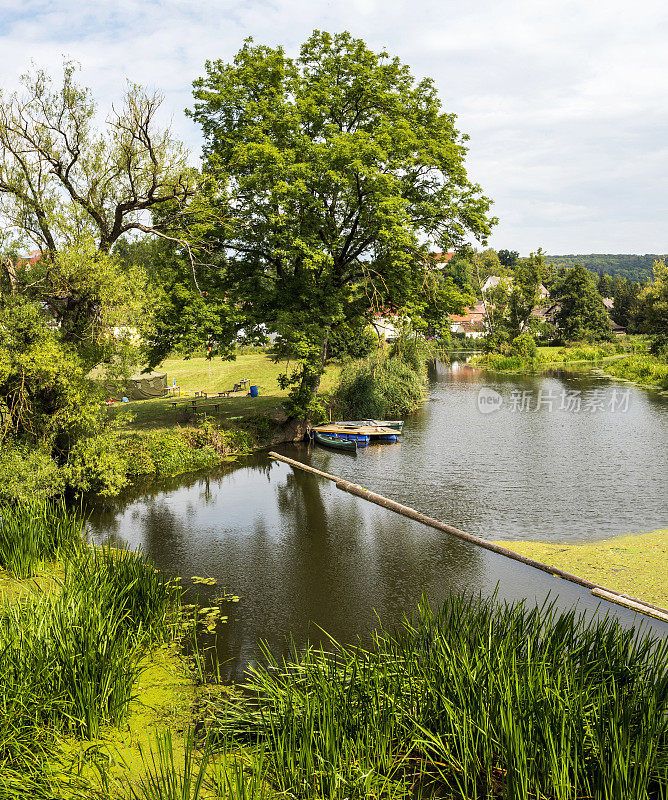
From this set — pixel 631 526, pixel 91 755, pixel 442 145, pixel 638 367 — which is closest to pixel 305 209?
pixel 442 145

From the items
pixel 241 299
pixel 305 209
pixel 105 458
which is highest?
pixel 305 209

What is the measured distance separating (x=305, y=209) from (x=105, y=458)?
1253 centimetres

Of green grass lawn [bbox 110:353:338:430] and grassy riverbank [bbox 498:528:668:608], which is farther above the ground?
green grass lawn [bbox 110:353:338:430]

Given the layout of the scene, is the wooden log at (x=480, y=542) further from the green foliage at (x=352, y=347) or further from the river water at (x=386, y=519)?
the green foliage at (x=352, y=347)

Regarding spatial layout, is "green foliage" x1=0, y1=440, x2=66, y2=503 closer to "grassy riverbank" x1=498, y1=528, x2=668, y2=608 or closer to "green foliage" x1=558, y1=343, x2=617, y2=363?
"grassy riverbank" x1=498, y1=528, x2=668, y2=608

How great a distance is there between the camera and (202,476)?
66.9ft

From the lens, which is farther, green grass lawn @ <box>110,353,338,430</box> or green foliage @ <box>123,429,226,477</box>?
green grass lawn @ <box>110,353,338,430</box>

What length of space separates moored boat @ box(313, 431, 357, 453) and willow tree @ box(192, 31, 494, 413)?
1579 millimetres

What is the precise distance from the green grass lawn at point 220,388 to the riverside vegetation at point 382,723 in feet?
49.1

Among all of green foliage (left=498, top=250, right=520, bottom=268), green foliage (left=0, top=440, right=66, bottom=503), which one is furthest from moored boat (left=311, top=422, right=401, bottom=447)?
green foliage (left=498, top=250, right=520, bottom=268)

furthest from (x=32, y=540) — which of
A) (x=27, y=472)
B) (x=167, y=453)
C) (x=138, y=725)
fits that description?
(x=167, y=453)

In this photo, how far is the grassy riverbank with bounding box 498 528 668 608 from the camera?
1049cm

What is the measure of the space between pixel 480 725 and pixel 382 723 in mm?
926

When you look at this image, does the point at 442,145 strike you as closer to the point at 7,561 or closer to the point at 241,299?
the point at 241,299
